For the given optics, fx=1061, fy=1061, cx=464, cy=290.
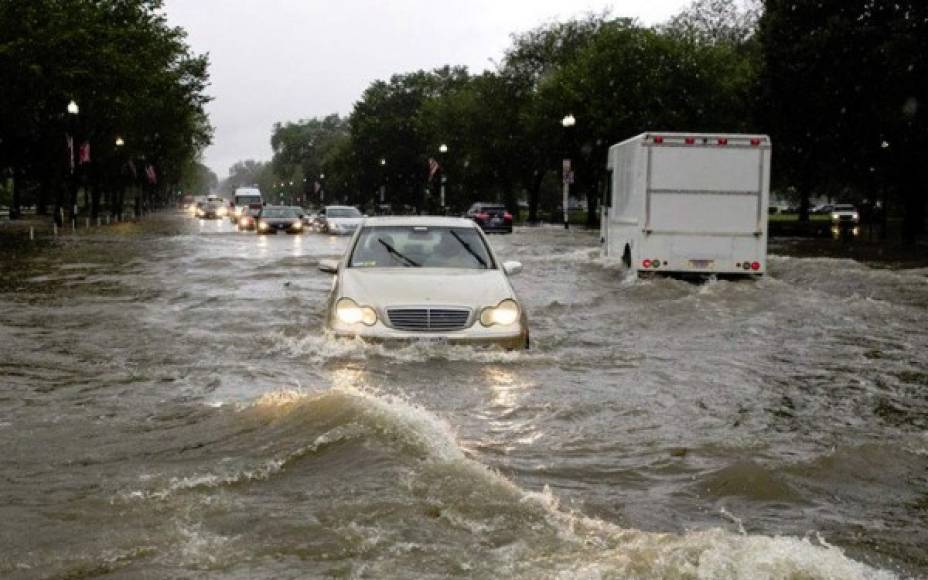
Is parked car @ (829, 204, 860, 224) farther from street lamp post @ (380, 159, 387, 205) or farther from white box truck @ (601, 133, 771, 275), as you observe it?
white box truck @ (601, 133, 771, 275)

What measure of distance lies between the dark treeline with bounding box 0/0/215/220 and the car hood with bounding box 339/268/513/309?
2335 centimetres

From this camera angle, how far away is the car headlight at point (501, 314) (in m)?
10.1

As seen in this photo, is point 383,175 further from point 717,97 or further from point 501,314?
point 501,314

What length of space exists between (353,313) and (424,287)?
75 cm

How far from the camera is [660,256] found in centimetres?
1948

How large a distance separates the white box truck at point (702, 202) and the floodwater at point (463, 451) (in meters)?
5.01

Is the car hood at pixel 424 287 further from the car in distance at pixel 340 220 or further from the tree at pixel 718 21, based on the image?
the tree at pixel 718 21

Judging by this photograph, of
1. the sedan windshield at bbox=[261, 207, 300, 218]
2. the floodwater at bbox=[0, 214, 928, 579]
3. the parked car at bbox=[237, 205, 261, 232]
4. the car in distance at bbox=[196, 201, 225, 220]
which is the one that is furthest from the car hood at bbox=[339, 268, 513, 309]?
the car in distance at bbox=[196, 201, 225, 220]

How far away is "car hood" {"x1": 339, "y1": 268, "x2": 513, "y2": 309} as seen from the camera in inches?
399

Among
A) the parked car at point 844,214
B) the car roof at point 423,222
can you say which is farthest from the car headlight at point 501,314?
the parked car at point 844,214

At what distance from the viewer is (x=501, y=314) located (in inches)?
401

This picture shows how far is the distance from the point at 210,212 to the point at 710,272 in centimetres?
7244

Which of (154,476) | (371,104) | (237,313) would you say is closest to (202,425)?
(154,476)

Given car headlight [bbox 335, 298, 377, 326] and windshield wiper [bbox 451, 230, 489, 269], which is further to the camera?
windshield wiper [bbox 451, 230, 489, 269]
